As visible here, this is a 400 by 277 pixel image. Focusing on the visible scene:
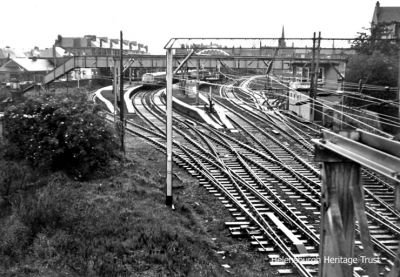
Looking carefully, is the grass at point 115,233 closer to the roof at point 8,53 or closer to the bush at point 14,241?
the bush at point 14,241

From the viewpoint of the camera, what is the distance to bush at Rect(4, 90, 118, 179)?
48.1 feet

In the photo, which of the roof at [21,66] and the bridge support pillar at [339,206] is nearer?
the bridge support pillar at [339,206]

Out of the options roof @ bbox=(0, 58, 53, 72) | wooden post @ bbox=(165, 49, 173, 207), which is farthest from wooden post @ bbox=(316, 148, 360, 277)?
roof @ bbox=(0, 58, 53, 72)

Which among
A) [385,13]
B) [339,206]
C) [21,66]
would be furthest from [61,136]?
[385,13]

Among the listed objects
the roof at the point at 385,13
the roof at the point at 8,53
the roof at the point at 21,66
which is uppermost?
the roof at the point at 385,13

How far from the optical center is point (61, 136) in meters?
14.9

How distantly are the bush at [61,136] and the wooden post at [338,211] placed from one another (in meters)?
10.9

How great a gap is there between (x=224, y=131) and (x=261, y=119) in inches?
142

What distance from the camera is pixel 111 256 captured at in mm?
8797

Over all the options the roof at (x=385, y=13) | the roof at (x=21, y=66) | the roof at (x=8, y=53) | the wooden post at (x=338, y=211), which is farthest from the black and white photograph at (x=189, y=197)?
the roof at (x=8, y=53)

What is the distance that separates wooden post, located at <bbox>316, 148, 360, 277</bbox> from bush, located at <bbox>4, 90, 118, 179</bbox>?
430 inches

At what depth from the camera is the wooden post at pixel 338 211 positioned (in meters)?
4.48

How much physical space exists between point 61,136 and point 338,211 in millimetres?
11862

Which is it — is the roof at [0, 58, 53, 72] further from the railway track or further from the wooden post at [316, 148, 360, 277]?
the wooden post at [316, 148, 360, 277]
